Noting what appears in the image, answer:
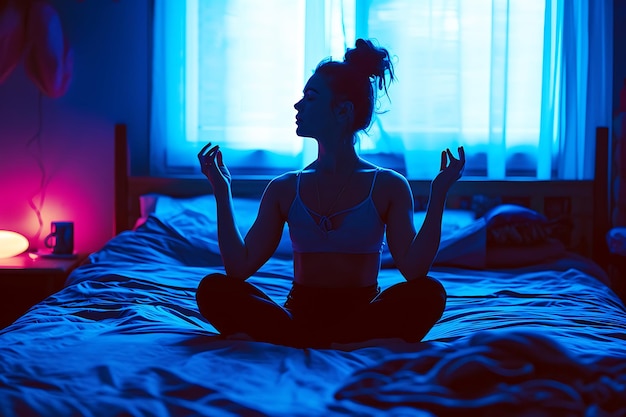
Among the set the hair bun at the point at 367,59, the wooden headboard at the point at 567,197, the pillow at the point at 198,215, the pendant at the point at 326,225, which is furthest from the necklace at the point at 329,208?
the wooden headboard at the point at 567,197

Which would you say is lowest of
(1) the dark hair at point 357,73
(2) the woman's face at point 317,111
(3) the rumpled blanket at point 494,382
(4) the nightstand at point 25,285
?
(4) the nightstand at point 25,285

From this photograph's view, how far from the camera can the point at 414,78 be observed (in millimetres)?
3402

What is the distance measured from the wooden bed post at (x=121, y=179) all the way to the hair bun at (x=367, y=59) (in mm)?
1942

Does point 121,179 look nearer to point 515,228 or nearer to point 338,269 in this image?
point 515,228

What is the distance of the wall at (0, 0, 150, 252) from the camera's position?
354 centimetres

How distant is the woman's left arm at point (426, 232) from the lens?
4.83 ft

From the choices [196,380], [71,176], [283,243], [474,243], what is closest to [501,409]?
[196,380]

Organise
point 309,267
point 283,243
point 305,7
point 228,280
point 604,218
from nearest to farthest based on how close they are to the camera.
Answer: point 228,280 → point 309,267 → point 283,243 → point 604,218 → point 305,7

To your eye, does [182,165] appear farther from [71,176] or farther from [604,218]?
[604,218]

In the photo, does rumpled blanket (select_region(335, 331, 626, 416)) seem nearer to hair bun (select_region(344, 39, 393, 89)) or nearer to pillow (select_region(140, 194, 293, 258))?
hair bun (select_region(344, 39, 393, 89))

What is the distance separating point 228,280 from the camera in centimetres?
150

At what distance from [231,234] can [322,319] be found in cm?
28

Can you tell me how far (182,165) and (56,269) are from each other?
0.84 metres

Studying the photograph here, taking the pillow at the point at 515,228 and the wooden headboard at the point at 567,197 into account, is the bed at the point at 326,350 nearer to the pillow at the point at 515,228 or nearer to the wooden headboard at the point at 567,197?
the pillow at the point at 515,228
